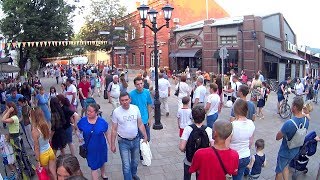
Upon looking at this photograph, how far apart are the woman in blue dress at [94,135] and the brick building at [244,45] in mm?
20603

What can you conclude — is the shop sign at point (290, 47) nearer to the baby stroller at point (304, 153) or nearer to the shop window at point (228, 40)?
the shop window at point (228, 40)

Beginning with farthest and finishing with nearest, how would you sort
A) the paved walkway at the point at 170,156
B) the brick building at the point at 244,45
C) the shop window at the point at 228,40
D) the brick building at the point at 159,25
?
the brick building at the point at 159,25
the shop window at the point at 228,40
the brick building at the point at 244,45
the paved walkway at the point at 170,156

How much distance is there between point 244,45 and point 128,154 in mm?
21138

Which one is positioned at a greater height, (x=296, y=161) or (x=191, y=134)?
(x=191, y=134)

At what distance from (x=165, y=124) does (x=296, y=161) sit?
211 inches

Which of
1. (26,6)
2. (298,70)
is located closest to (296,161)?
(26,6)

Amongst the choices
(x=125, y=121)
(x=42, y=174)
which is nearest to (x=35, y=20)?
(x=125, y=121)

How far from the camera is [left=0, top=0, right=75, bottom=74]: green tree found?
20266mm

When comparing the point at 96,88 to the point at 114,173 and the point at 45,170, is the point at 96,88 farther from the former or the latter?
the point at 45,170

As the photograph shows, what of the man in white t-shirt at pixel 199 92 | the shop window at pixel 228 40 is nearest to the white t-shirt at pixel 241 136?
the man in white t-shirt at pixel 199 92

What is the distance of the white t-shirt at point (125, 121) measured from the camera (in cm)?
518

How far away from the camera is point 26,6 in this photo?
2053 centimetres

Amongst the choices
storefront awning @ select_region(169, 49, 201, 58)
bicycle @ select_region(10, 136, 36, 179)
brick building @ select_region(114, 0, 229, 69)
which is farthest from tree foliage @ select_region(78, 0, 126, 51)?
bicycle @ select_region(10, 136, 36, 179)

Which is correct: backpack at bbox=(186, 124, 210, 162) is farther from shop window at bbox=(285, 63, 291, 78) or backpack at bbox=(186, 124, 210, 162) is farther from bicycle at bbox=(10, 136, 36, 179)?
shop window at bbox=(285, 63, 291, 78)
